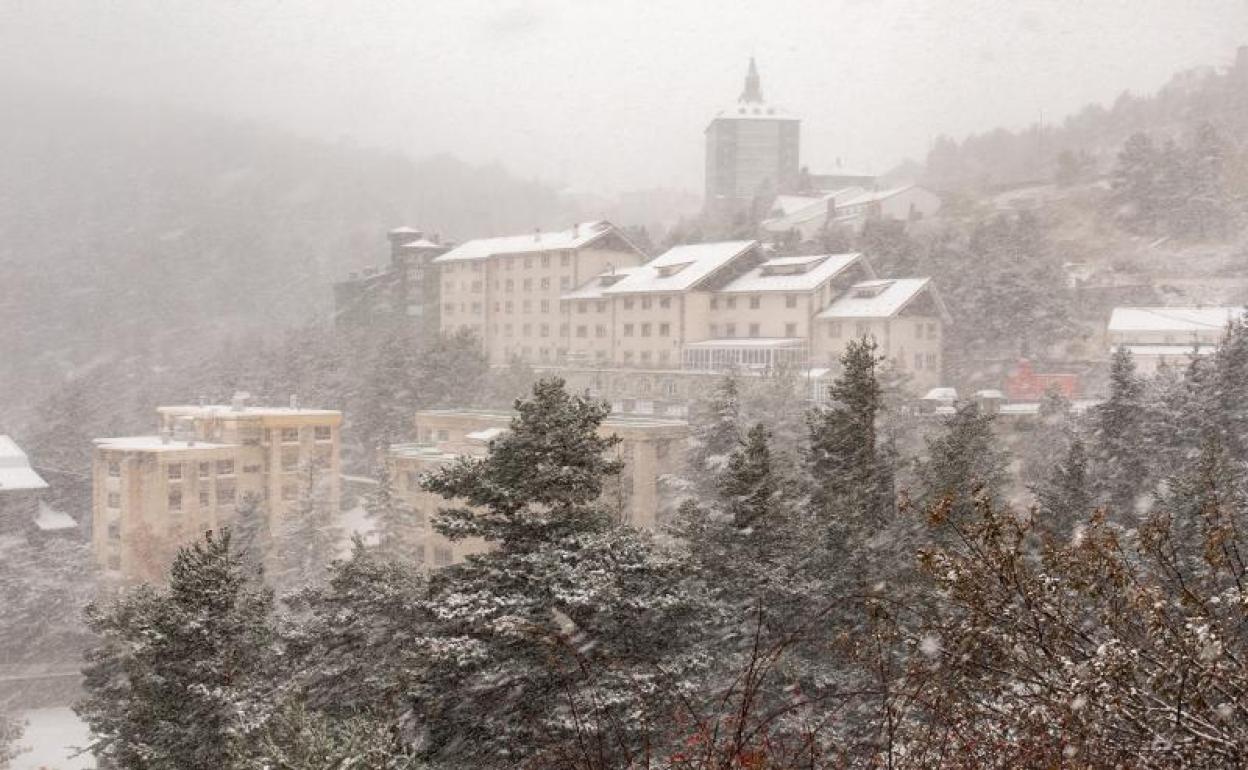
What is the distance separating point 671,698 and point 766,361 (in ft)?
78.4

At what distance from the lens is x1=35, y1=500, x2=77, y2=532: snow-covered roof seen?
3077cm

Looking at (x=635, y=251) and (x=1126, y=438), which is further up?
(x=635, y=251)

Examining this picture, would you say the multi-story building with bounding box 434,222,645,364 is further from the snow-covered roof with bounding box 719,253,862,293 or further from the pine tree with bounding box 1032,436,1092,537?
the pine tree with bounding box 1032,436,1092,537

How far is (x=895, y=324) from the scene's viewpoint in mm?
32688

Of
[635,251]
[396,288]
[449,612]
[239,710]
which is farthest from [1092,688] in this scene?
[396,288]

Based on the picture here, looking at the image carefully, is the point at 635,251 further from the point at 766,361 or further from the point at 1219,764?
the point at 1219,764

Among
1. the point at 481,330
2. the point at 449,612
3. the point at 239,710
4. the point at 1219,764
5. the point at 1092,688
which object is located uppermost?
the point at 481,330

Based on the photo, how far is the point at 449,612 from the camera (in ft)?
31.6

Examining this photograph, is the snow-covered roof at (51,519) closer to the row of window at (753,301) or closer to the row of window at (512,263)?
the row of window at (512,263)

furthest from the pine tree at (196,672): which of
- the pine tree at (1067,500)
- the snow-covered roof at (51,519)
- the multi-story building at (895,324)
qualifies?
the multi-story building at (895,324)

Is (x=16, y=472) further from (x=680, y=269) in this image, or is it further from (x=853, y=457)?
(x=853, y=457)

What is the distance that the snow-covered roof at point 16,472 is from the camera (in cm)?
3111

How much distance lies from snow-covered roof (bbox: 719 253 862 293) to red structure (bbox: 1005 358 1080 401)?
23.9 feet

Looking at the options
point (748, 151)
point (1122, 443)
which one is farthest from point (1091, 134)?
point (1122, 443)
